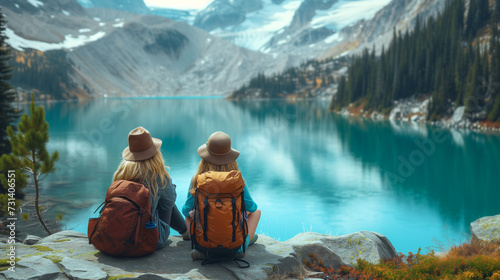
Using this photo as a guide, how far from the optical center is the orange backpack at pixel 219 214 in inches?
222

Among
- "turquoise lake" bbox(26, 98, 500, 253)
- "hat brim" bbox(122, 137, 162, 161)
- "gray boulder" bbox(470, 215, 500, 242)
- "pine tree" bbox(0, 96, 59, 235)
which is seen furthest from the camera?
"turquoise lake" bbox(26, 98, 500, 253)

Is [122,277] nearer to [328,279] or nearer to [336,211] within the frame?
[328,279]

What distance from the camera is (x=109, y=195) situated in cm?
582

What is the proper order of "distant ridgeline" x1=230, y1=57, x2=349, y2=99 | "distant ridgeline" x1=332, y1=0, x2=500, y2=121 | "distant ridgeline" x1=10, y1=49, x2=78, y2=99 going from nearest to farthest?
1. "distant ridgeline" x1=332, y1=0, x2=500, y2=121
2. "distant ridgeline" x1=10, y1=49, x2=78, y2=99
3. "distant ridgeline" x1=230, y1=57, x2=349, y2=99

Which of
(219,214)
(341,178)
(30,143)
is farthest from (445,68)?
(219,214)

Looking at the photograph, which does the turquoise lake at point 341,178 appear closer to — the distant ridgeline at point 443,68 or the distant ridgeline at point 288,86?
the distant ridgeline at point 443,68

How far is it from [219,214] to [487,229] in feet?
25.4

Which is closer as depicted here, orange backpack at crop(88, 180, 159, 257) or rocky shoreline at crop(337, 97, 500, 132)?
orange backpack at crop(88, 180, 159, 257)

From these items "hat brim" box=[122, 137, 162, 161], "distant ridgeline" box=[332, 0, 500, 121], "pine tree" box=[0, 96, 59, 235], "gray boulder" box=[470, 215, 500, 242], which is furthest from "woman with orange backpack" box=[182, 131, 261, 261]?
"distant ridgeline" box=[332, 0, 500, 121]

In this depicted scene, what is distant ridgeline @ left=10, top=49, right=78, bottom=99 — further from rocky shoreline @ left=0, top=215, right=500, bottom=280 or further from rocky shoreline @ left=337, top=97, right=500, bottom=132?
rocky shoreline @ left=0, top=215, right=500, bottom=280

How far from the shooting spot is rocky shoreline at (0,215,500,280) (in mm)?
5367

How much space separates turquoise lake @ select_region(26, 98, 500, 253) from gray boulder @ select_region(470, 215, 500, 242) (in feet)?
3.17

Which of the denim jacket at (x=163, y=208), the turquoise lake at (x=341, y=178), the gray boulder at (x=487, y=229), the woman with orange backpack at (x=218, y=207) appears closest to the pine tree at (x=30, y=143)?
the turquoise lake at (x=341, y=178)

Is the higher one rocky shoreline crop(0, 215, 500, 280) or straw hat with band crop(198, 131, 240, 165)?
straw hat with band crop(198, 131, 240, 165)
